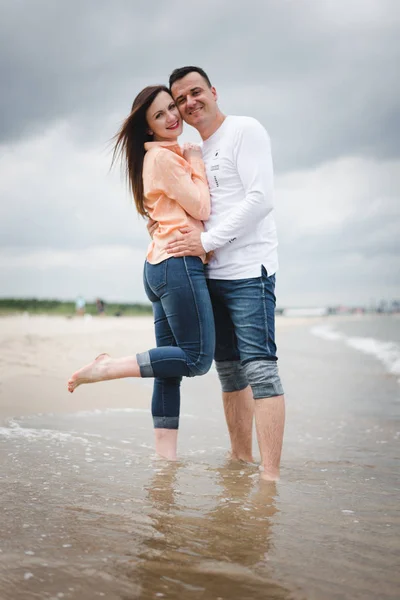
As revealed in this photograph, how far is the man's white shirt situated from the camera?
259cm

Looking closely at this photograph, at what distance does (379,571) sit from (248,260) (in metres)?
1.45

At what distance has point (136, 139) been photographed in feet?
9.08

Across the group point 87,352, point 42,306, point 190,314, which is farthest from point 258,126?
point 42,306

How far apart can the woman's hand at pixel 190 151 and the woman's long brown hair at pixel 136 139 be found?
0.57 ft

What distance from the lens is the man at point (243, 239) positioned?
2.60 meters

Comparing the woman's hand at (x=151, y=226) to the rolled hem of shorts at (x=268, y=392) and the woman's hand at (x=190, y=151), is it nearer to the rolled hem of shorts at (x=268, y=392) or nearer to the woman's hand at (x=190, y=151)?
the woman's hand at (x=190, y=151)

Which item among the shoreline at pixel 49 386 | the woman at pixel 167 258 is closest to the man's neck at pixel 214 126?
the woman at pixel 167 258

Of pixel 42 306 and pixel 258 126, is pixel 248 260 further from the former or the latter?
pixel 42 306

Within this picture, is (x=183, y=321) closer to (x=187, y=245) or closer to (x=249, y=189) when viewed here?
(x=187, y=245)

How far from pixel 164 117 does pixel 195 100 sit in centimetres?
17

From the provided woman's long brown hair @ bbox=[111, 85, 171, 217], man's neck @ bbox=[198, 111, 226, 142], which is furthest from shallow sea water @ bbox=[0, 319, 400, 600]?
man's neck @ bbox=[198, 111, 226, 142]

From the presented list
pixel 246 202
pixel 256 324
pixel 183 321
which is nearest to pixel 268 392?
pixel 256 324

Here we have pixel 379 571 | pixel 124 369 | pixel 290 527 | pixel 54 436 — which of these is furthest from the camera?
pixel 54 436

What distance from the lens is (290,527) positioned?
191 cm
